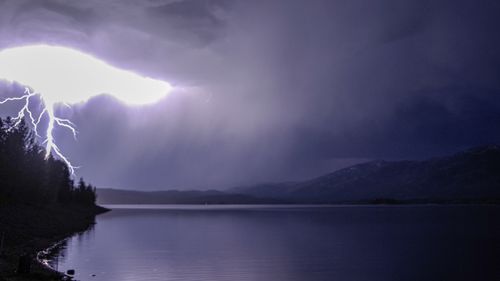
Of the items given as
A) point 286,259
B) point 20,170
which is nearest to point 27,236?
point 20,170

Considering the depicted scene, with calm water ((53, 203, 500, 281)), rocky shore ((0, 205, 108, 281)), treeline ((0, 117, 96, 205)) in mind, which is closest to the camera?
rocky shore ((0, 205, 108, 281))

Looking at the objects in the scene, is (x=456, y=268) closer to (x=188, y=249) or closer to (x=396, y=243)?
(x=396, y=243)

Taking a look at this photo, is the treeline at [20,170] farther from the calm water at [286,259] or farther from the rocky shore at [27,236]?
the calm water at [286,259]

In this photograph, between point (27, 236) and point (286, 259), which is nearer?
point (286, 259)

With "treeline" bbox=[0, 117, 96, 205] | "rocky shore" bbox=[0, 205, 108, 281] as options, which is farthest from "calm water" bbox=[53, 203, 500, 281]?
"treeline" bbox=[0, 117, 96, 205]

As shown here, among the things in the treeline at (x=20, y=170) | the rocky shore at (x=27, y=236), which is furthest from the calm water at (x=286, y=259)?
the treeline at (x=20, y=170)

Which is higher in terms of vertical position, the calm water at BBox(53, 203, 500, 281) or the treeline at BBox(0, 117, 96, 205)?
the treeline at BBox(0, 117, 96, 205)

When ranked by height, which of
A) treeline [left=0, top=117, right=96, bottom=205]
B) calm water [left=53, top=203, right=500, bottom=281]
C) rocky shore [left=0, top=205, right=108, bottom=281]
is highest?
treeline [left=0, top=117, right=96, bottom=205]

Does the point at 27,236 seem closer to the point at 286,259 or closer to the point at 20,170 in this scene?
the point at 20,170

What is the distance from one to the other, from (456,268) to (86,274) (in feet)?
143

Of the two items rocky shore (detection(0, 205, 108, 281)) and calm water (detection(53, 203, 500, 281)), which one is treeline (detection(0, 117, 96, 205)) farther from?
calm water (detection(53, 203, 500, 281))

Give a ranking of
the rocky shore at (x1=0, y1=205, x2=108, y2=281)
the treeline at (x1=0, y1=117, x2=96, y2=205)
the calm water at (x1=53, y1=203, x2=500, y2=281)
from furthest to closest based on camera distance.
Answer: the treeline at (x1=0, y1=117, x2=96, y2=205) → the calm water at (x1=53, y1=203, x2=500, y2=281) → the rocky shore at (x1=0, y1=205, x2=108, y2=281)

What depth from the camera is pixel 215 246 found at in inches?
3396

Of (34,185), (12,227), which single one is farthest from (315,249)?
(34,185)
